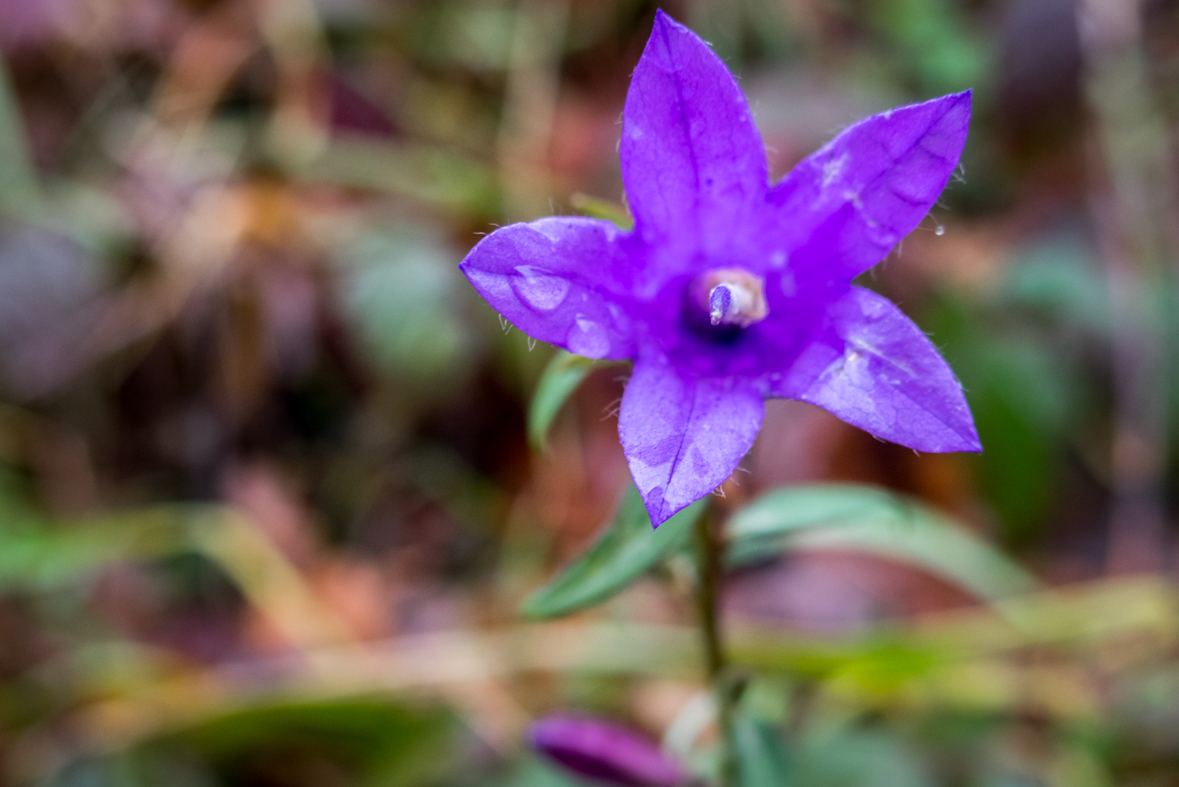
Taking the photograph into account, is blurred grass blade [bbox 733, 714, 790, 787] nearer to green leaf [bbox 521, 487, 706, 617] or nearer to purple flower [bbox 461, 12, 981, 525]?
green leaf [bbox 521, 487, 706, 617]

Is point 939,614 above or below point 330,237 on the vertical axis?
below

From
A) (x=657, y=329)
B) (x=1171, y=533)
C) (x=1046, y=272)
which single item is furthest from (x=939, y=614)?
(x=657, y=329)

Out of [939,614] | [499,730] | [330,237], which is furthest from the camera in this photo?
[330,237]

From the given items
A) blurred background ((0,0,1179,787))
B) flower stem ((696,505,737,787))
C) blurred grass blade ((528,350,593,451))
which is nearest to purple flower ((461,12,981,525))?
blurred grass blade ((528,350,593,451))

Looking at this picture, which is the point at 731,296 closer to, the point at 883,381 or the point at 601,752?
the point at 883,381

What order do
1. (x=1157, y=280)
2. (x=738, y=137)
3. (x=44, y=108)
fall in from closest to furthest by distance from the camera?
(x=738, y=137) → (x=1157, y=280) → (x=44, y=108)

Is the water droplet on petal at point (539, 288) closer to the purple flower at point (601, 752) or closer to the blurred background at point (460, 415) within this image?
the purple flower at point (601, 752)

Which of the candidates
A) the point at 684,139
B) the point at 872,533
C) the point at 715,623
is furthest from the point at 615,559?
the point at 872,533

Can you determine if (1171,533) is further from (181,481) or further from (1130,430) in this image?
(181,481)
